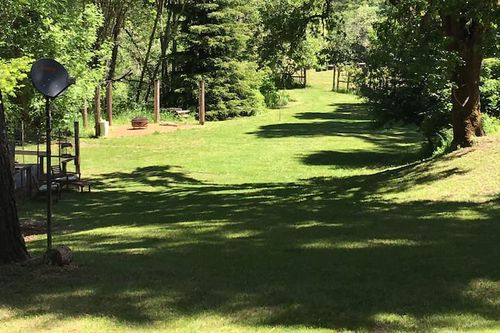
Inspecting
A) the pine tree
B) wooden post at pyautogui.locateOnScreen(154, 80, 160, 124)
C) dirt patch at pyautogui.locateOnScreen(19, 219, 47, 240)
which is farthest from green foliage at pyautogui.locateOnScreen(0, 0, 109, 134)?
the pine tree

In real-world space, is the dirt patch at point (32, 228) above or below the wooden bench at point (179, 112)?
below

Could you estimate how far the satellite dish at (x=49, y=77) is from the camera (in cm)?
653

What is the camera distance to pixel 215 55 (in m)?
33.9

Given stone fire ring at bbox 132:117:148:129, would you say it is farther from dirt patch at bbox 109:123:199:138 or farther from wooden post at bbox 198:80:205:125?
wooden post at bbox 198:80:205:125

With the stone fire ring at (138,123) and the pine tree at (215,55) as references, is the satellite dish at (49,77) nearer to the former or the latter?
the stone fire ring at (138,123)

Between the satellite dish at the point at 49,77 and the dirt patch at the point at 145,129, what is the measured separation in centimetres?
2039

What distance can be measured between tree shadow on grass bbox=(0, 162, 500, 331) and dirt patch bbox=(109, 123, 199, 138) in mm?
16814

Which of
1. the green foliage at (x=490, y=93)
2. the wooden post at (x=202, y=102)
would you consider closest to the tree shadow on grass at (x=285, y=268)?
the green foliage at (x=490, y=93)

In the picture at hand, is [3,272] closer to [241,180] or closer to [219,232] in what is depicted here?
[219,232]

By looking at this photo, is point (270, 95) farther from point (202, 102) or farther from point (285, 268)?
point (285, 268)

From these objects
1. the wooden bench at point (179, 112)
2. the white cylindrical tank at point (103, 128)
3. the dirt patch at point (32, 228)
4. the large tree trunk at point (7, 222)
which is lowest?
the dirt patch at point (32, 228)

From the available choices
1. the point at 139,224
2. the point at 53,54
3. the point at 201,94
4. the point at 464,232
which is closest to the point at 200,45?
the point at 201,94

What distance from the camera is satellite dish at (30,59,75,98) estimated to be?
6531 millimetres

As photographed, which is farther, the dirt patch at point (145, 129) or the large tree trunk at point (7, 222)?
the dirt patch at point (145, 129)
